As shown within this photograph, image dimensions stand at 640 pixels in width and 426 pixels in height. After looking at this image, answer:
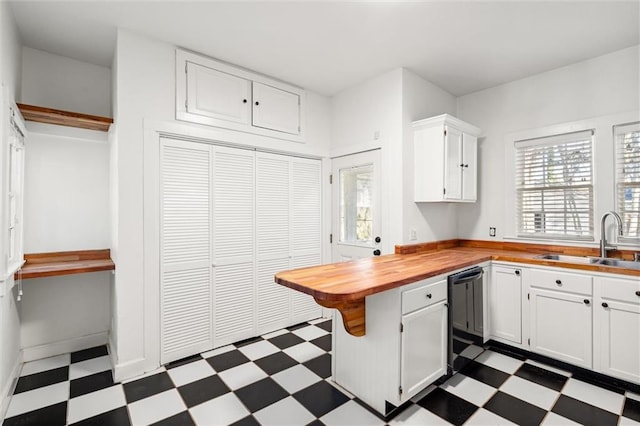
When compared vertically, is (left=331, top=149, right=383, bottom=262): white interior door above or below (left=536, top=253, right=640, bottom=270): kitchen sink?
above

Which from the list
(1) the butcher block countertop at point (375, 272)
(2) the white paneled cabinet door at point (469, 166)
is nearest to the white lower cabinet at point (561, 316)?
(1) the butcher block countertop at point (375, 272)

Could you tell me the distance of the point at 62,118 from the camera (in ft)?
8.17

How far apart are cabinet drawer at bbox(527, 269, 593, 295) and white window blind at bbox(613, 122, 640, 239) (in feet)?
2.56

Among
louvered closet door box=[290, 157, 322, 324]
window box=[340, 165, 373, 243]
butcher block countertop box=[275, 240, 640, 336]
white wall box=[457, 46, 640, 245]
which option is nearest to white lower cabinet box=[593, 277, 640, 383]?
butcher block countertop box=[275, 240, 640, 336]

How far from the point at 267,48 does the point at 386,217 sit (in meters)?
1.96

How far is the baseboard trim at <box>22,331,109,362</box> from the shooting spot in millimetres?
2689

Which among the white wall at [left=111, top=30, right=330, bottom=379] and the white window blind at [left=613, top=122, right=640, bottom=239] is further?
the white window blind at [left=613, top=122, right=640, bottom=239]

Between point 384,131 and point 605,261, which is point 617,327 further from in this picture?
point 384,131

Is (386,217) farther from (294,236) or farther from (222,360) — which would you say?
(222,360)

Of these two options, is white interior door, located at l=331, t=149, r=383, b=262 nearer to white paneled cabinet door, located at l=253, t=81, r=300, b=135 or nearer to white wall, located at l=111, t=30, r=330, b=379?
white paneled cabinet door, located at l=253, t=81, r=300, b=135

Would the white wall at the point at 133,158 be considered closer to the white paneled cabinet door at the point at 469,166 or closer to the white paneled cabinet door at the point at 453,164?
the white paneled cabinet door at the point at 453,164

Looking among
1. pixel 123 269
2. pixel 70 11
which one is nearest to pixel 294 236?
pixel 123 269

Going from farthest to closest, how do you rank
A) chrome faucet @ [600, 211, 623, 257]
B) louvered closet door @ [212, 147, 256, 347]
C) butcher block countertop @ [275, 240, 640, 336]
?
louvered closet door @ [212, 147, 256, 347] → chrome faucet @ [600, 211, 623, 257] → butcher block countertop @ [275, 240, 640, 336]

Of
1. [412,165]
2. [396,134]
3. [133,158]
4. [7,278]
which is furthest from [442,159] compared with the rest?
[7,278]
